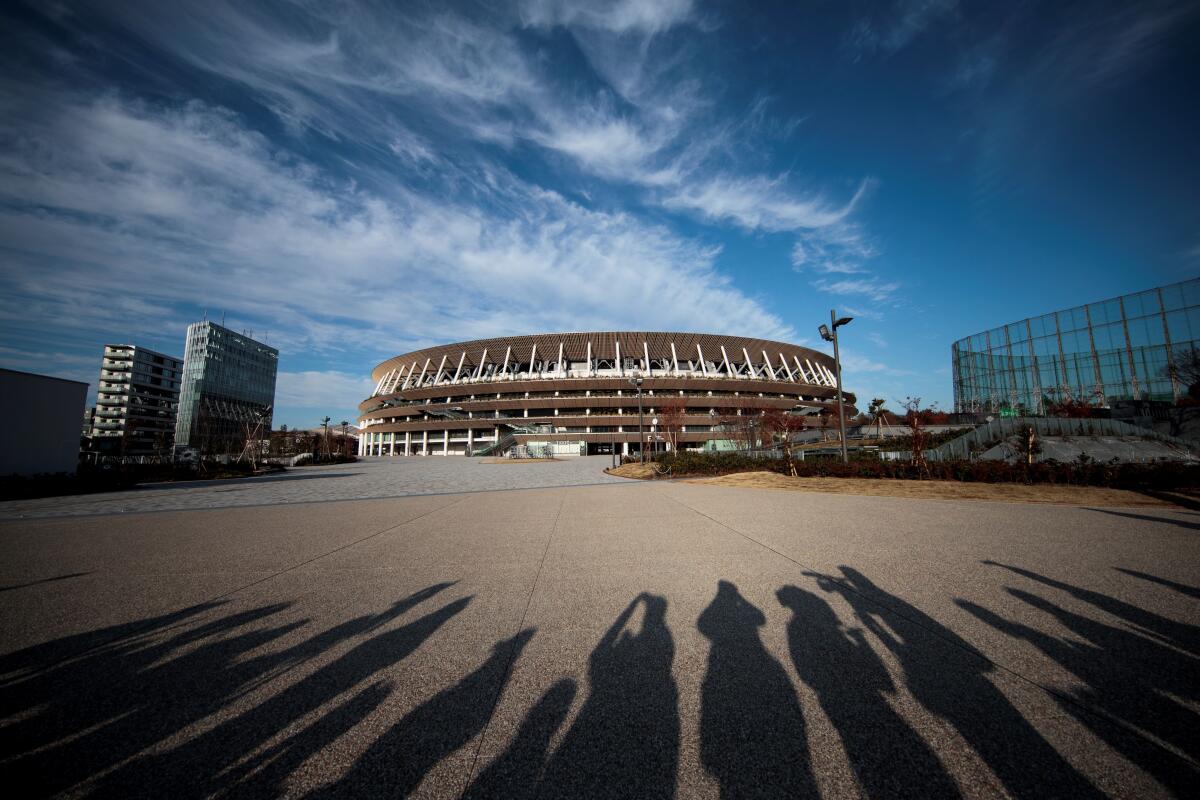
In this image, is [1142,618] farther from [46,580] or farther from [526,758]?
[46,580]

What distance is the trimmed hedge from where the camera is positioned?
10.5m

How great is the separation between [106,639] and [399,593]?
7.57 ft

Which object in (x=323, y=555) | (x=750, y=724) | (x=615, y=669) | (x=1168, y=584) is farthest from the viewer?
(x=323, y=555)

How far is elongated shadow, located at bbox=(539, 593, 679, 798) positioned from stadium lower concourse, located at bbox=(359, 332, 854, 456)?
61921 mm

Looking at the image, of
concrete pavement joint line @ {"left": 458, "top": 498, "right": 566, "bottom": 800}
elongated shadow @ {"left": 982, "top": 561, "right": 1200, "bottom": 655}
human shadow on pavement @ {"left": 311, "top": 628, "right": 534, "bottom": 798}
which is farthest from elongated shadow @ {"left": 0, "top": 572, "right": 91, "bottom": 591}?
elongated shadow @ {"left": 982, "top": 561, "right": 1200, "bottom": 655}

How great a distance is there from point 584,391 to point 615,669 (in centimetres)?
7210

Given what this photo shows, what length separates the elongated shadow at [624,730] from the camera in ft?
6.79

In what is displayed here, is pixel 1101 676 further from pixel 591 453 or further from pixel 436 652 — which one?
pixel 591 453

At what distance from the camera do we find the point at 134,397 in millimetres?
94938

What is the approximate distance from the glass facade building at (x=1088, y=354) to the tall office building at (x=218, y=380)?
4958 inches

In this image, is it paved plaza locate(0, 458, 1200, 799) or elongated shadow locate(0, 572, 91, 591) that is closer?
paved plaza locate(0, 458, 1200, 799)

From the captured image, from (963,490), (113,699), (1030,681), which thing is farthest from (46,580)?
(963,490)

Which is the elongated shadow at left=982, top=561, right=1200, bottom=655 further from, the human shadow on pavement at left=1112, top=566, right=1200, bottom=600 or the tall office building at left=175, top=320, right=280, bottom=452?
the tall office building at left=175, top=320, right=280, bottom=452

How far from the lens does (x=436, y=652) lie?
345cm
